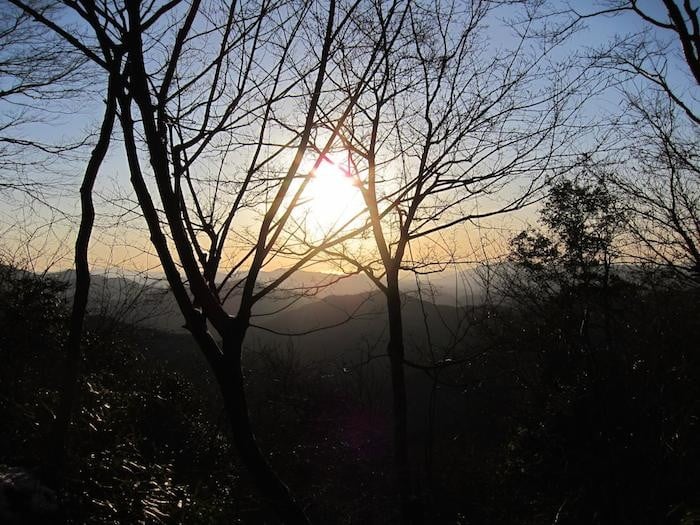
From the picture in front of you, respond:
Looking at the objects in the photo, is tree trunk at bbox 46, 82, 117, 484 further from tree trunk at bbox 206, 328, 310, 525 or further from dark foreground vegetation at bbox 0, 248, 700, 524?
tree trunk at bbox 206, 328, 310, 525

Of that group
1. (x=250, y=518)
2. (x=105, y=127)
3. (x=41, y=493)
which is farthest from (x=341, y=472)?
(x=105, y=127)

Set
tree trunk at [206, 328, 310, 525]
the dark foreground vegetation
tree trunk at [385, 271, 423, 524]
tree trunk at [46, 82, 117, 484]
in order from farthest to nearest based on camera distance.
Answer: tree trunk at [385, 271, 423, 524] < the dark foreground vegetation < tree trunk at [46, 82, 117, 484] < tree trunk at [206, 328, 310, 525]

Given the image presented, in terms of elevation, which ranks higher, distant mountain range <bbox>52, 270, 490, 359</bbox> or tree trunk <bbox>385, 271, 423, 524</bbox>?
distant mountain range <bbox>52, 270, 490, 359</bbox>

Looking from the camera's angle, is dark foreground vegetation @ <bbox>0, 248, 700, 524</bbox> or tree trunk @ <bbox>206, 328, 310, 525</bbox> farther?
dark foreground vegetation @ <bbox>0, 248, 700, 524</bbox>

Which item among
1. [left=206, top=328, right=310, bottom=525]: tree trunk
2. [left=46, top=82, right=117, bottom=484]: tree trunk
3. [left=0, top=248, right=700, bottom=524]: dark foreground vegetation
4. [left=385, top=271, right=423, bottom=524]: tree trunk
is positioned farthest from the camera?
[left=385, top=271, right=423, bottom=524]: tree trunk

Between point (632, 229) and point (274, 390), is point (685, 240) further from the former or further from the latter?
point (274, 390)

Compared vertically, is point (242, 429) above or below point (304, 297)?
below

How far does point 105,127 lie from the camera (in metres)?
2.73

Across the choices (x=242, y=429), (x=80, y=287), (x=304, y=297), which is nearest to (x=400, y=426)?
(x=304, y=297)

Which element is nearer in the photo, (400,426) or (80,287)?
(80,287)

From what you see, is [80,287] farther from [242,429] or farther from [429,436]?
[429,436]

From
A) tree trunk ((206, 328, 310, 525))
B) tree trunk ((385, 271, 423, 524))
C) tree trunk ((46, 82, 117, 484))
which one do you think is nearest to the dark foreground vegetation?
tree trunk ((46, 82, 117, 484))

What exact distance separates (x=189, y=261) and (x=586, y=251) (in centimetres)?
1480

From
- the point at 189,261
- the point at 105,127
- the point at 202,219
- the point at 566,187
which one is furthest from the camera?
the point at 566,187
